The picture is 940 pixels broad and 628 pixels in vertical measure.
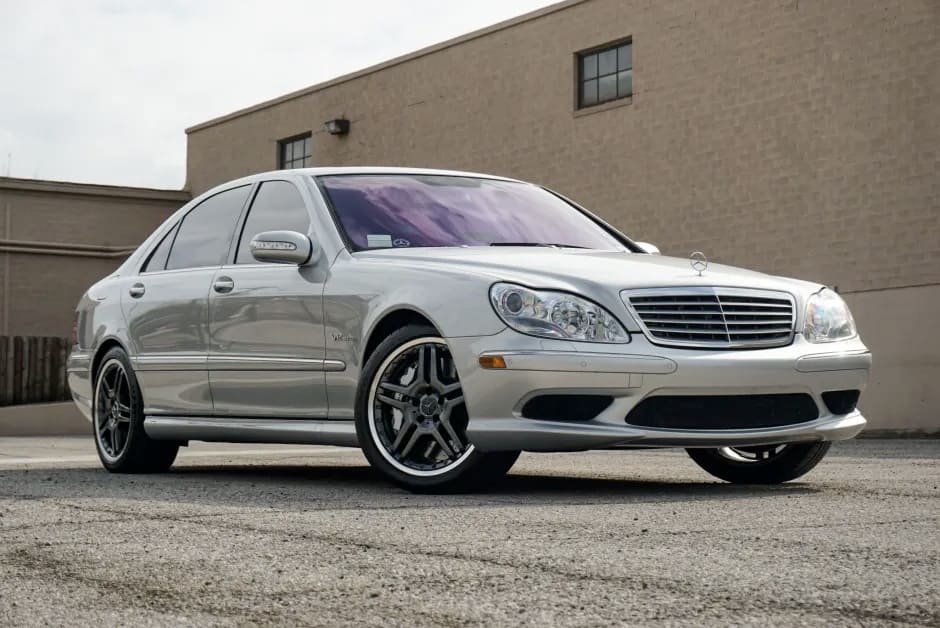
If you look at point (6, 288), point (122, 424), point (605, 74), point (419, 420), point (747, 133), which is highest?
point (605, 74)

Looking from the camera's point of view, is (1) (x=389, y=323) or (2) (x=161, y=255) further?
(2) (x=161, y=255)

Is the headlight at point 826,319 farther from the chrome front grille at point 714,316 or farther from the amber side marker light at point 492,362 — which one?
the amber side marker light at point 492,362

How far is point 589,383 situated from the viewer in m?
6.02

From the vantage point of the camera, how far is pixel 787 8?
18312 mm

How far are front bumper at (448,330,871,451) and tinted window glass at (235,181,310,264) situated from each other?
1713 millimetres

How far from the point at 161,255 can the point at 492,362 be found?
3286mm

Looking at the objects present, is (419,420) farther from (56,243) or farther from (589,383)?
(56,243)

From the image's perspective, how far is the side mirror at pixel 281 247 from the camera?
708 cm

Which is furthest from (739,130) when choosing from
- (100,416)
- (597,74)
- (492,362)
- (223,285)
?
(492,362)

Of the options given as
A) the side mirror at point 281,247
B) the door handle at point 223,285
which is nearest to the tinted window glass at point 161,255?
the door handle at point 223,285

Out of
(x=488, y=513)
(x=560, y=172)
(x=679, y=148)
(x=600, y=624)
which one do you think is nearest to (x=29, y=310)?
(x=560, y=172)

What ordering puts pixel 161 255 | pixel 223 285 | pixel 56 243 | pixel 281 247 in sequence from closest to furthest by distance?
pixel 281 247, pixel 223 285, pixel 161 255, pixel 56 243

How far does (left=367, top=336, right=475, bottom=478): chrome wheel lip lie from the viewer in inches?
246

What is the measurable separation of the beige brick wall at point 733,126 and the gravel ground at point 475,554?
33.9 ft
